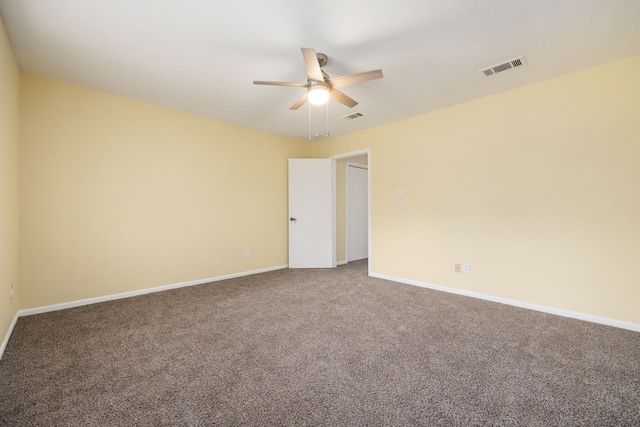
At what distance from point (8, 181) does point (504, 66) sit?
178 inches

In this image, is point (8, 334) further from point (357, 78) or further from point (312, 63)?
point (357, 78)

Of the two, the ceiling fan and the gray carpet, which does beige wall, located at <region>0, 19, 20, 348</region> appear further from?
the ceiling fan

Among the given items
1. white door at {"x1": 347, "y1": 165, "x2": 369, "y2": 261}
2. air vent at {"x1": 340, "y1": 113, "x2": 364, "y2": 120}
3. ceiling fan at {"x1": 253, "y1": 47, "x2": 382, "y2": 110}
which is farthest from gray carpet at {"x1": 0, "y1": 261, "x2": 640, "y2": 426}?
white door at {"x1": 347, "y1": 165, "x2": 369, "y2": 261}

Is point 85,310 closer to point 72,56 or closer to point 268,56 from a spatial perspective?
point 72,56

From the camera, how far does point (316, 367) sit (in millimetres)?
1847

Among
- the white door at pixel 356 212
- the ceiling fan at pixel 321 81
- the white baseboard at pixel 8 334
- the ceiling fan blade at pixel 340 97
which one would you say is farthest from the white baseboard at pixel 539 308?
the white baseboard at pixel 8 334

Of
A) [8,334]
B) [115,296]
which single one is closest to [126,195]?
[115,296]

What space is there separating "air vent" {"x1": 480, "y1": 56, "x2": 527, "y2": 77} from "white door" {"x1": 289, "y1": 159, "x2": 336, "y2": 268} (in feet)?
9.16

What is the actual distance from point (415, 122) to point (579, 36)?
1.91 m

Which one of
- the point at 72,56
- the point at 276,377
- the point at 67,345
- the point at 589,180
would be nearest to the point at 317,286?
the point at 276,377

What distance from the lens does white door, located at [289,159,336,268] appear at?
5012mm

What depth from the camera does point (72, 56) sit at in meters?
2.43

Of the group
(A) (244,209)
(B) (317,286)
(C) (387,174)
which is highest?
(C) (387,174)

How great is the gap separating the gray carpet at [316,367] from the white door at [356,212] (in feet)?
9.04
